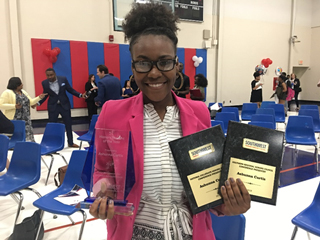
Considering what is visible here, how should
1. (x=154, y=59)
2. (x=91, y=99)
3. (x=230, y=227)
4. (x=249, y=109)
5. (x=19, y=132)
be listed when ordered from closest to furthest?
(x=154, y=59)
(x=230, y=227)
(x=19, y=132)
(x=249, y=109)
(x=91, y=99)

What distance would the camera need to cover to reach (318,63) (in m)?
13.7

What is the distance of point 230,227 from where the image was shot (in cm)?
142

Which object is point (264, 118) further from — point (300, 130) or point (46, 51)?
point (46, 51)

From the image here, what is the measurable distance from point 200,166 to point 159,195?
21 centimetres

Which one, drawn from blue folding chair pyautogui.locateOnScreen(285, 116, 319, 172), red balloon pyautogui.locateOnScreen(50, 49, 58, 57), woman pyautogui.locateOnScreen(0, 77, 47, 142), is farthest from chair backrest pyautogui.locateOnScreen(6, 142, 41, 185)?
red balloon pyautogui.locateOnScreen(50, 49, 58, 57)

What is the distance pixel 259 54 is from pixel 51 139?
422 inches

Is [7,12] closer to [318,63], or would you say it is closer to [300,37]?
[300,37]

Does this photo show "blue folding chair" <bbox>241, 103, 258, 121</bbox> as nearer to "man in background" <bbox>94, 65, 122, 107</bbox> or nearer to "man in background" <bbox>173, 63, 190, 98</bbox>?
"man in background" <bbox>173, 63, 190, 98</bbox>

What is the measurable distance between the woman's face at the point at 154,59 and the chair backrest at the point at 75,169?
183cm

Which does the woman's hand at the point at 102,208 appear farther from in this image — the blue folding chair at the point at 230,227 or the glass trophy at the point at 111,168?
the blue folding chair at the point at 230,227

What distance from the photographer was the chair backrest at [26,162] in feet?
9.18

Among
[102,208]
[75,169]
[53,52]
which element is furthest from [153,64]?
[53,52]

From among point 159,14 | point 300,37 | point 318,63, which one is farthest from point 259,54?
point 159,14

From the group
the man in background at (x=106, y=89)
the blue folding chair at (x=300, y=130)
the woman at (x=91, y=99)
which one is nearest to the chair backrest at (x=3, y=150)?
the man in background at (x=106, y=89)
